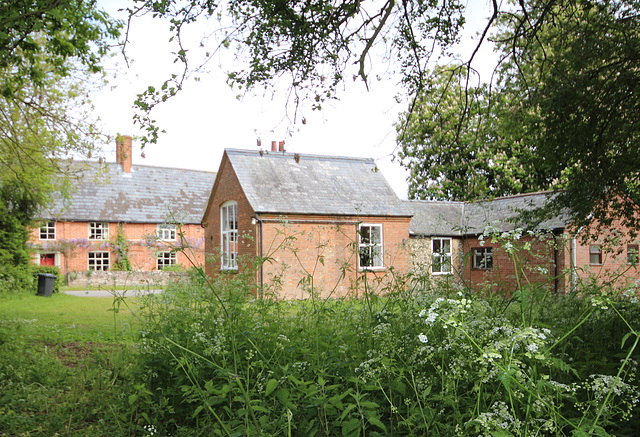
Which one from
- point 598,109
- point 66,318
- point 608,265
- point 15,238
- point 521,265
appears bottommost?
point 66,318

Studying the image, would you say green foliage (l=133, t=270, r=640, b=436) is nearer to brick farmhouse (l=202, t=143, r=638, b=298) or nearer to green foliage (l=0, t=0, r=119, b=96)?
green foliage (l=0, t=0, r=119, b=96)

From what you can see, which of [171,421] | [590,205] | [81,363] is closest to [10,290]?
[81,363]

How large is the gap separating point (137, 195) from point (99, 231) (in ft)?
12.0

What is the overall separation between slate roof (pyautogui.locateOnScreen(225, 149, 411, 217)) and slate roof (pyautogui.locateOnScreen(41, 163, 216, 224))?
12.1 metres

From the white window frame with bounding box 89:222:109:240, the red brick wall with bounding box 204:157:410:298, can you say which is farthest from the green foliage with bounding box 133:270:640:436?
the white window frame with bounding box 89:222:109:240

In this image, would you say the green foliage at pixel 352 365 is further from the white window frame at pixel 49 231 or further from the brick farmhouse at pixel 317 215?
the white window frame at pixel 49 231

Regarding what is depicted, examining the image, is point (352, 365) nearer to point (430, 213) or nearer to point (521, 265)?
point (521, 265)

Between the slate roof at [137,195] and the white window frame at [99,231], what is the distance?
1.94 feet

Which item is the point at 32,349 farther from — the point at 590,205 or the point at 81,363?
the point at 590,205

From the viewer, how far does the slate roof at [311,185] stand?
20.5 meters

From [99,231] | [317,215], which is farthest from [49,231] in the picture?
[317,215]

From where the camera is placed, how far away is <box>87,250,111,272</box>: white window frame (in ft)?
110

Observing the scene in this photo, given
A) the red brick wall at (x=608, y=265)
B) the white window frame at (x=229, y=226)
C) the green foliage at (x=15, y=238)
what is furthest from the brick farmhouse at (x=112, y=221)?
the red brick wall at (x=608, y=265)

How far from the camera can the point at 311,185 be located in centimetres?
2212
